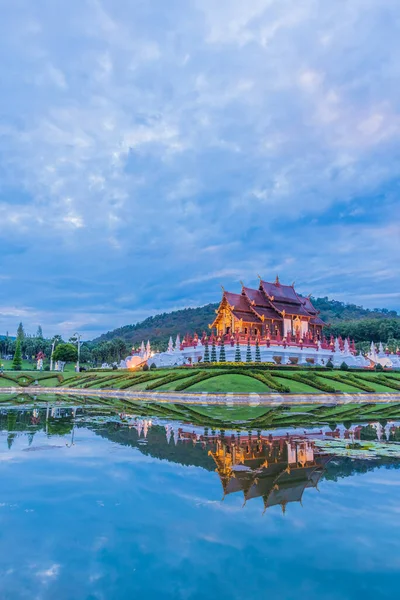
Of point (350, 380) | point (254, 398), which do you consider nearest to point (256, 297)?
point (350, 380)

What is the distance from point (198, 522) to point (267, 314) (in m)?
45.9

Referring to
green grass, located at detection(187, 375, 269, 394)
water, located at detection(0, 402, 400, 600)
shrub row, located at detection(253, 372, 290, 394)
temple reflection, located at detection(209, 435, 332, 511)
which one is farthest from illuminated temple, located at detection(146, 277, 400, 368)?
water, located at detection(0, 402, 400, 600)

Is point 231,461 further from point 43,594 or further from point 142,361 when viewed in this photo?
point 142,361

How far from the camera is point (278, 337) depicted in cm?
4841

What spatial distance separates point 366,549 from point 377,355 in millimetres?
54445

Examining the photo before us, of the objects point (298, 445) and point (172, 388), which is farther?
point (172, 388)

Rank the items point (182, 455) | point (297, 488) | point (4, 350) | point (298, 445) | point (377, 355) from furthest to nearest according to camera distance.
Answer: point (4, 350), point (377, 355), point (298, 445), point (182, 455), point (297, 488)

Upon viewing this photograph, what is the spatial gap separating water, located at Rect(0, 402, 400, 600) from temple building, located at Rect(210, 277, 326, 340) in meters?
37.0

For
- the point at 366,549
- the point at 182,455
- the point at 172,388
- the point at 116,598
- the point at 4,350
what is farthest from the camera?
the point at 4,350

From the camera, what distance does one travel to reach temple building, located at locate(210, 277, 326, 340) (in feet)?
166

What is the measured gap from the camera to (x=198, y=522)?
7113 millimetres

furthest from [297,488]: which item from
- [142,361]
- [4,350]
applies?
[4,350]

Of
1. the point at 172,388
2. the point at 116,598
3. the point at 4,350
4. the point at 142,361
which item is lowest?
the point at 116,598

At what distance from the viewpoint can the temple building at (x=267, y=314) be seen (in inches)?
1988
